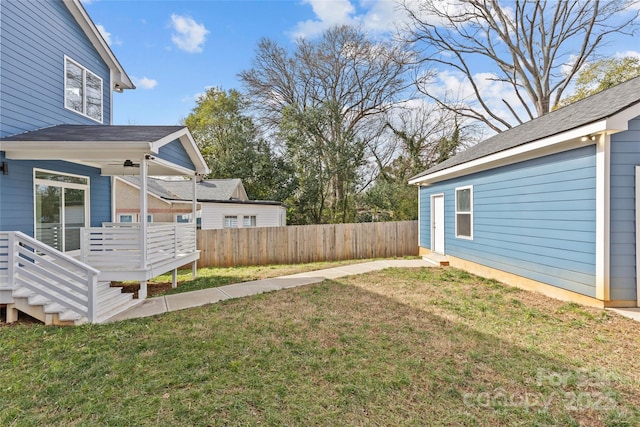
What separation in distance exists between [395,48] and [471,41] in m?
4.34

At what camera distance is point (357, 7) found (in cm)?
1778

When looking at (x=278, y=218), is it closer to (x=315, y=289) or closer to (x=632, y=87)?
(x=315, y=289)

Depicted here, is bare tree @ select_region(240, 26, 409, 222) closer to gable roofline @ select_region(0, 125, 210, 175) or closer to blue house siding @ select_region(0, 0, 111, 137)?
blue house siding @ select_region(0, 0, 111, 137)

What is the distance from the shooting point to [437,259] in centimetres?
958

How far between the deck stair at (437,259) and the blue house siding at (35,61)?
405 inches

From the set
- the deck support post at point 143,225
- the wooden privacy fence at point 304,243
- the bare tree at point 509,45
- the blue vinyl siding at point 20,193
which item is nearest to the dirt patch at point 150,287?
the deck support post at point 143,225

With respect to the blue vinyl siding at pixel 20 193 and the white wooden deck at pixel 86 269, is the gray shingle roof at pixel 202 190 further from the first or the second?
the blue vinyl siding at pixel 20 193

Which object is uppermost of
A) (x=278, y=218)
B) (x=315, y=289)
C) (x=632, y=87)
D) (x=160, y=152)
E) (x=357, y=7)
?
(x=357, y=7)

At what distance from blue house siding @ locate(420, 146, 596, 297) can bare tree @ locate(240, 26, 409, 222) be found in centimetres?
1058

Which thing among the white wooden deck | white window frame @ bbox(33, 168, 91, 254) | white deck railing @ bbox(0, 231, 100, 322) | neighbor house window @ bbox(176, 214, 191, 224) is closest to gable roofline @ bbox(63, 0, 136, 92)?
white window frame @ bbox(33, 168, 91, 254)

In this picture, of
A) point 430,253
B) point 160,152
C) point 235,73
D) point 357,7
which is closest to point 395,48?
point 357,7

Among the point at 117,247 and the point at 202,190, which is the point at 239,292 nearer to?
the point at 117,247

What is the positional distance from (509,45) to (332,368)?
21.1m

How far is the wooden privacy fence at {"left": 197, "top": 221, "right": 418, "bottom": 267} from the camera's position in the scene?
1052cm
